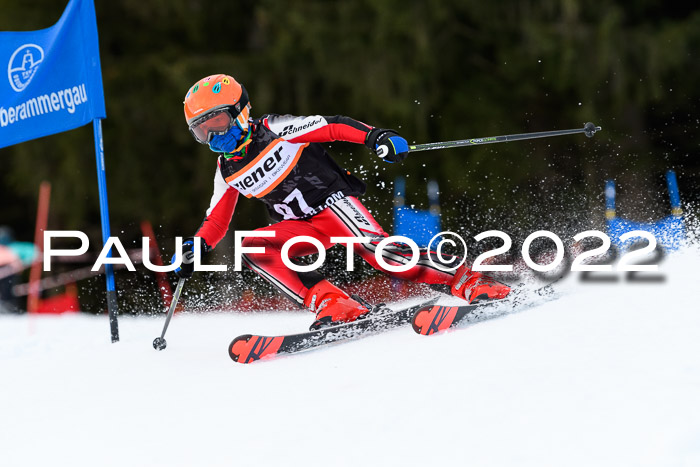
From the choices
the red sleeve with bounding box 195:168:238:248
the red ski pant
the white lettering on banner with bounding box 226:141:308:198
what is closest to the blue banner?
the red sleeve with bounding box 195:168:238:248

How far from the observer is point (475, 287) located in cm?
408

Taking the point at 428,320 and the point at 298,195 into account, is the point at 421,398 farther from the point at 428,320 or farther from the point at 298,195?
the point at 298,195

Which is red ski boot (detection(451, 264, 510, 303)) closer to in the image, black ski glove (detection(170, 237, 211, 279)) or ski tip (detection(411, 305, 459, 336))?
ski tip (detection(411, 305, 459, 336))

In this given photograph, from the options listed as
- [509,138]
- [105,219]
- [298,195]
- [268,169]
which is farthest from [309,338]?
[105,219]

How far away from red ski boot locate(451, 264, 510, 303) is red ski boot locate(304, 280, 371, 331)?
0.51 metres

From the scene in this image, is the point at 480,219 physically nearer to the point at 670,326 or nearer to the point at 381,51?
the point at 381,51

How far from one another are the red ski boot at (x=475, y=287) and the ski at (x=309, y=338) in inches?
11.9

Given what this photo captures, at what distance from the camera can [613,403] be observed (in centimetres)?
233

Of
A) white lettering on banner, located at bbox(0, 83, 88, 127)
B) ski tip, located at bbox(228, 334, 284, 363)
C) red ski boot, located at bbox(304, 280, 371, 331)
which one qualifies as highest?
white lettering on banner, located at bbox(0, 83, 88, 127)

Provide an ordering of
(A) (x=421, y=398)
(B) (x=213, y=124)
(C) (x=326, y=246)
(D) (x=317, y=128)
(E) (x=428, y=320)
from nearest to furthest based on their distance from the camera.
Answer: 1. (A) (x=421, y=398)
2. (E) (x=428, y=320)
3. (B) (x=213, y=124)
4. (D) (x=317, y=128)
5. (C) (x=326, y=246)

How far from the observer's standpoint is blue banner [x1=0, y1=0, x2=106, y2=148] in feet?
15.7

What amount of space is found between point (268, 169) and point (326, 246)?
1.91 feet

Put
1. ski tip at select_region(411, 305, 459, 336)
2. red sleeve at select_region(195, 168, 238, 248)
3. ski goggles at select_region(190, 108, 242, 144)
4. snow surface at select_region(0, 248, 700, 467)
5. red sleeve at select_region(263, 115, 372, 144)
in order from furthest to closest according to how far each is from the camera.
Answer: red sleeve at select_region(195, 168, 238, 248) < red sleeve at select_region(263, 115, 372, 144) < ski goggles at select_region(190, 108, 242, 144) < ski tip at select_region(411, 305, 459, 336) < snow surface at select_region(0, 248, 700, 467)

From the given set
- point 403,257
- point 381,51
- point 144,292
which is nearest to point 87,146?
point 144,292
